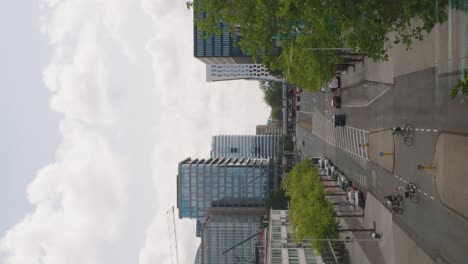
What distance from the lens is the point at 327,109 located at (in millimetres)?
64438

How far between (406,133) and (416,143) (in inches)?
54.4

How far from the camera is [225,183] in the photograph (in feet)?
461

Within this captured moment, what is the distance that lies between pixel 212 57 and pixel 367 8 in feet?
370

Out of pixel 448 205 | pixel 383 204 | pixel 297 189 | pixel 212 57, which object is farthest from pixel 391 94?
pixel 212 57

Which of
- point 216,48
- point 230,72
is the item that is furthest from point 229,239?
point 230,72

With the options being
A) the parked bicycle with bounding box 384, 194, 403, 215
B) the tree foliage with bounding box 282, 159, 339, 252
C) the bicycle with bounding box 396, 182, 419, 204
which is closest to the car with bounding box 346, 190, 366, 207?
the tree foliage with bounding box 282, 159, 339, 252

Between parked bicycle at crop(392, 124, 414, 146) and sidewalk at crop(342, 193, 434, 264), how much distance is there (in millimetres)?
6704

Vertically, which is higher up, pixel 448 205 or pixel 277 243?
pixel 448 205

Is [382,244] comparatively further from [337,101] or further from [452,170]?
[337,101]

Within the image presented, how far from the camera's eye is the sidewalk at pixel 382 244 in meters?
28.6

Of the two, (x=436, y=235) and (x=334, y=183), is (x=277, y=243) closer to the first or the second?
(x=334, y=183)

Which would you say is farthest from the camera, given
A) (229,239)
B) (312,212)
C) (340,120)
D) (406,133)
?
(229,239)

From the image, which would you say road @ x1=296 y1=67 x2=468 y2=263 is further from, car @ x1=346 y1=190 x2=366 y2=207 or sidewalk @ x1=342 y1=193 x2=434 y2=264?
car @ x1=346 y1=190 x2=366 y2=207

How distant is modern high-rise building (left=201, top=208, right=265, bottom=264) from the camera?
4943 inches
